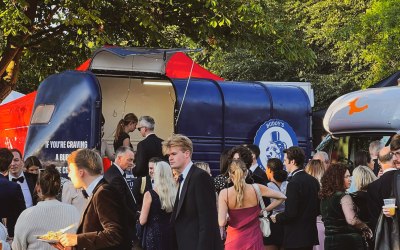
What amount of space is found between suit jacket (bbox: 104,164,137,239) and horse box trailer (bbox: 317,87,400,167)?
5.36 m

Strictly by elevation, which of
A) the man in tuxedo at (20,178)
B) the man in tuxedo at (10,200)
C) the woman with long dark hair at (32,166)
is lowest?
the man in tuxedo at (10,200)

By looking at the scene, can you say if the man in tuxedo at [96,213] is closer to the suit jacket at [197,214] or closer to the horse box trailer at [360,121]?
the suit jacket at [197,214]

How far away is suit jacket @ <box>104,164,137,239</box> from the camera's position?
284 inches

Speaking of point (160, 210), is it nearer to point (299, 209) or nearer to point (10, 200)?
point (10, 200)

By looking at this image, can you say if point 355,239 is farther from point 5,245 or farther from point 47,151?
point 47,151

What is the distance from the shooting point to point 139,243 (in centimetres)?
A: 1195

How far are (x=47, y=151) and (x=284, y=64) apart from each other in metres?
23.0

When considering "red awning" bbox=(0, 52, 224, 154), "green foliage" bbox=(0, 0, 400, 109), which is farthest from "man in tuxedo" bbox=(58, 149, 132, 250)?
"green foliage" bbox=(0, 0, 400, 109)

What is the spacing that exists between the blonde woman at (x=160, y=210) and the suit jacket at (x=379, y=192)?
2.22 m

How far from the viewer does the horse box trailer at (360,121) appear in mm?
14444

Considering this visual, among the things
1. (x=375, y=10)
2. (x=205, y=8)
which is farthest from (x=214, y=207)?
(x=375, y=10)

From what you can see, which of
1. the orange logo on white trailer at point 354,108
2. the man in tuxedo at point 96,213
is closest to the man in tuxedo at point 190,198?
the man in tuxedo at point 96,213

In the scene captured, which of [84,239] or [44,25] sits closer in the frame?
[84,239]

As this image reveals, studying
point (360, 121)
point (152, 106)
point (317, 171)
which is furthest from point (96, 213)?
point (152, 106)
